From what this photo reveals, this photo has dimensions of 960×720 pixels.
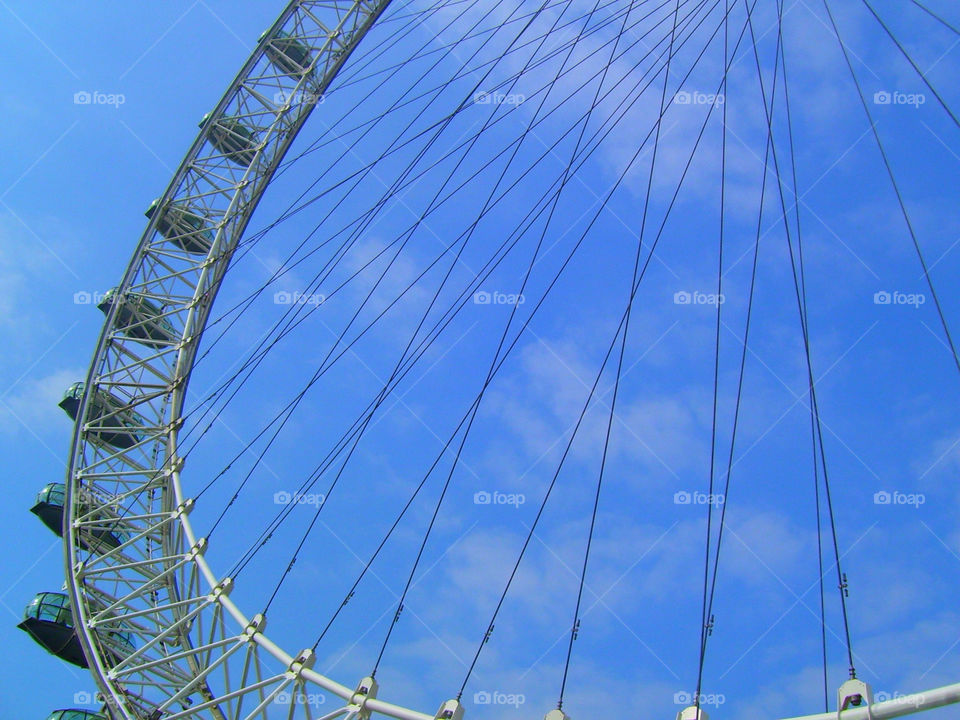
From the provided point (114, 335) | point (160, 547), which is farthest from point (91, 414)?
point (160, 547)

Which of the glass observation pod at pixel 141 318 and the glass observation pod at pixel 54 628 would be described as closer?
the glass observation pod at pixel 54 628

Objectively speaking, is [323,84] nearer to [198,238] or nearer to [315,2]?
[315,2]

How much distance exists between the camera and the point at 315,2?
31875mm

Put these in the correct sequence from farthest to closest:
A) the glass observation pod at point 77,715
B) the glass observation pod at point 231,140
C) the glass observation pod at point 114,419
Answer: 1. the glass observation pod at point 231,140
2. the glass observation pod at point 114,419
3. the glass observation pod at point 77,715

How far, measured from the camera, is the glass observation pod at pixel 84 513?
24875 mm

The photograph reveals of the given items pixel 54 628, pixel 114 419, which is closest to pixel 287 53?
pixel 114 419

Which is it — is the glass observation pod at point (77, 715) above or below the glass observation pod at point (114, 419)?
below

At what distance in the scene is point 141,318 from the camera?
28.7 m

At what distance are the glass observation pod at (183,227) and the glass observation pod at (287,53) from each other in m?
6.59

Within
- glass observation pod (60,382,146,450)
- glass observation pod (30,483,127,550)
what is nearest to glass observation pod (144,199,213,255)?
glass observation pod (60,382,146,450)

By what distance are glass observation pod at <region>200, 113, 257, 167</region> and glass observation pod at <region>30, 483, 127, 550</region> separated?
1312 centimetres

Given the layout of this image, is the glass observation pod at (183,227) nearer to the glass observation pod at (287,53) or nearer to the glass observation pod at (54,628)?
the glass observation pod at (287,53)

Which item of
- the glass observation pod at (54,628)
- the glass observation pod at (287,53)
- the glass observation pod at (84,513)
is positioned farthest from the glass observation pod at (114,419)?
the glass observation pod at (287,53)

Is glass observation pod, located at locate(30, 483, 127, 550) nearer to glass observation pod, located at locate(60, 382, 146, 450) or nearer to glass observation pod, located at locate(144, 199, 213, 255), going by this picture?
glass observation pod, located at locate(60, 382, 146, 450)
